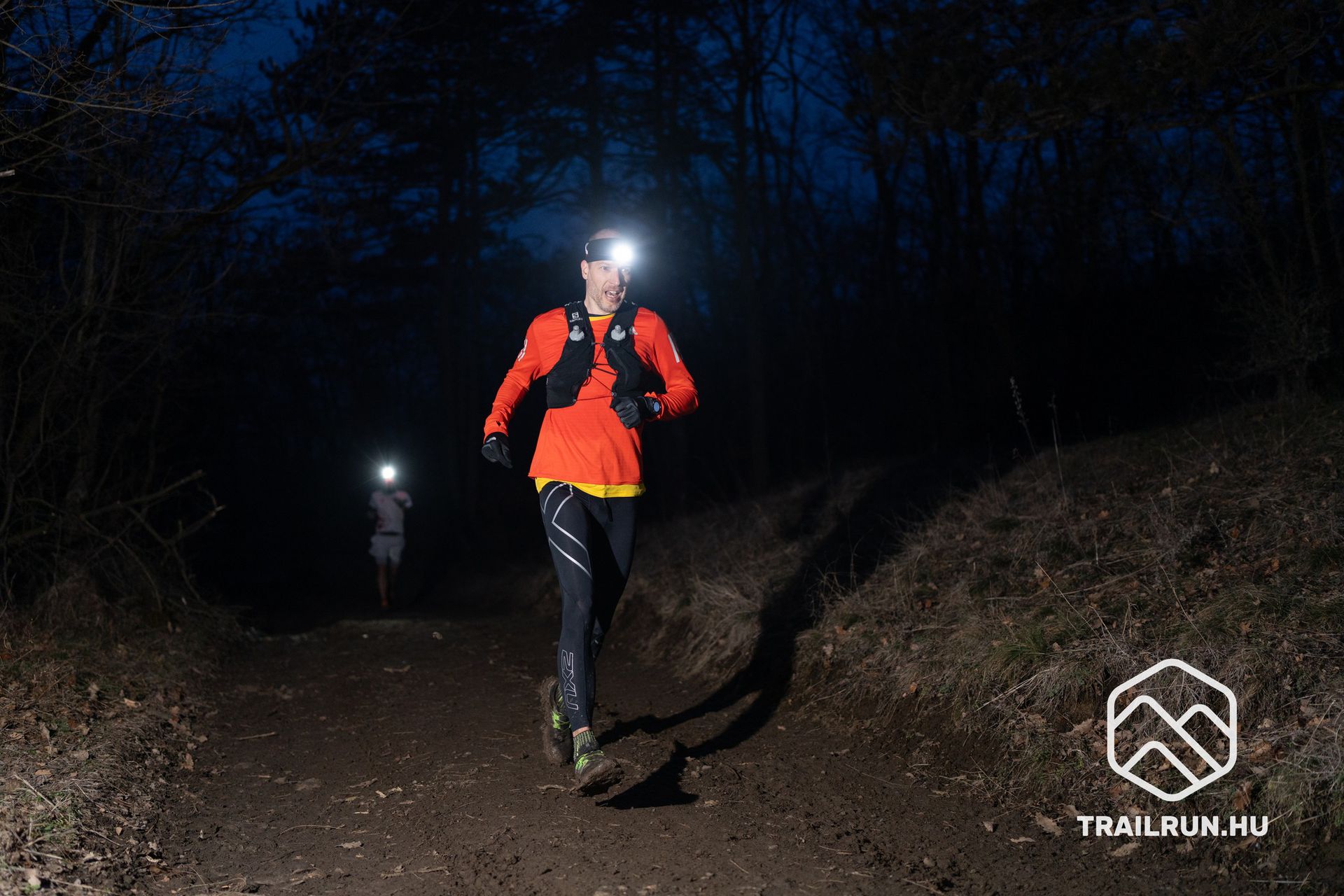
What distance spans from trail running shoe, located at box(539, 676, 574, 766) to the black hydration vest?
1.43m

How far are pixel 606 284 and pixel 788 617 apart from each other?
138 inches

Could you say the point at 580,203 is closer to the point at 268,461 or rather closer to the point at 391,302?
the point at 391,302

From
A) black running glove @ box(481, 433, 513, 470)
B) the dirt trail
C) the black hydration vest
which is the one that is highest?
the black hydration vest

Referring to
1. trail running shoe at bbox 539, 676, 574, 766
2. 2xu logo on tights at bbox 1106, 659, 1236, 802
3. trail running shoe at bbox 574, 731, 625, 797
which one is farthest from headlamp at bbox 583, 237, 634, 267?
2xu logo on tights at bbox 1106, 659, 1236, 802

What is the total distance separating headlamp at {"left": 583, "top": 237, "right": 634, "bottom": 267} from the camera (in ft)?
16.7

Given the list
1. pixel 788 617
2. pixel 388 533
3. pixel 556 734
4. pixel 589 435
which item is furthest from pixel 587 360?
pixel 388 533

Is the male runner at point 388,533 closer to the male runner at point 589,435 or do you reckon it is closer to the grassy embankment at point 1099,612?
the grassy embankment at point 1099,612

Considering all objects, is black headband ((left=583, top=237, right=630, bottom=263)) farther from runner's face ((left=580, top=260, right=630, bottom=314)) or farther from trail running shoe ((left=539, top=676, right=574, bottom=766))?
trail running shoe ((left=539, top=676, right=574, bottom=766))

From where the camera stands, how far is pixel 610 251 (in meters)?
5.09

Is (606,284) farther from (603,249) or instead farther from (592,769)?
(592,769)

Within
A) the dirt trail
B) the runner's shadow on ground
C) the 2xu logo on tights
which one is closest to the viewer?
the dirt trail

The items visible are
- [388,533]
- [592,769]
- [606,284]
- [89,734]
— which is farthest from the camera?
[388,533]

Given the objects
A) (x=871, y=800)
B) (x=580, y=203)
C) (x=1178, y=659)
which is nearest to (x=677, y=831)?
(x=871, y=800)

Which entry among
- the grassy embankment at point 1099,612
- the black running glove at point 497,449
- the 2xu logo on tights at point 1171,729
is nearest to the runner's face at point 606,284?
the black running glove at point 497,449
